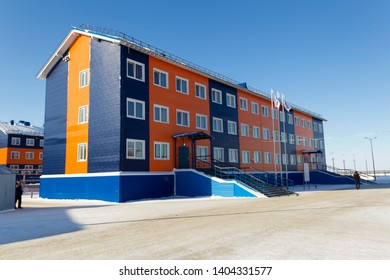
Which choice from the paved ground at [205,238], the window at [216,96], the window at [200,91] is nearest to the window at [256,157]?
the window at [216,96]

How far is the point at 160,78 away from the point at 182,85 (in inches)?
113

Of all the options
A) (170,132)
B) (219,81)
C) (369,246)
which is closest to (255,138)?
(219,81)

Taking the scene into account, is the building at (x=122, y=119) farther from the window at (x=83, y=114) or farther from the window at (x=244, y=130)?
the window at (x=244, y=130)

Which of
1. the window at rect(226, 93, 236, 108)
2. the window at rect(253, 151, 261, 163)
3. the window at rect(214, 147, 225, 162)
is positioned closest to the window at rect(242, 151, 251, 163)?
the window at rect(253, 151, 261, 163)

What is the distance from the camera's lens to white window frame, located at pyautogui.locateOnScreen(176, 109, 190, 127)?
28094mm

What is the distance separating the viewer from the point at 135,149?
78.8 feet

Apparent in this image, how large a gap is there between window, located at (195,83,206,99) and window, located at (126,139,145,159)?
910 cm

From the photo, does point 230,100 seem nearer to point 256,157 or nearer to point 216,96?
point 216,96

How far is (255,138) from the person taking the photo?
38594 mm

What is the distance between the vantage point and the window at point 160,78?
87.4 feet
